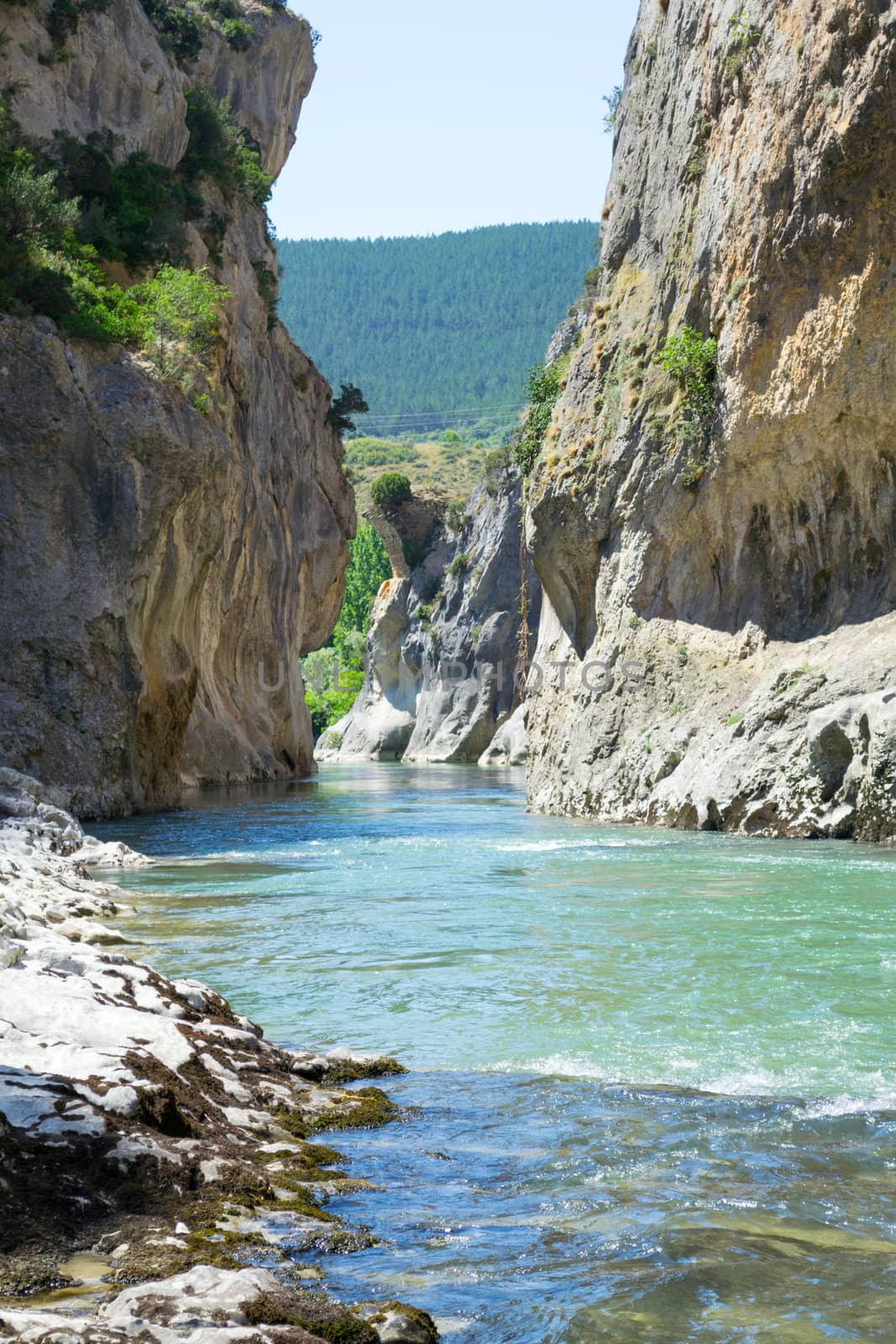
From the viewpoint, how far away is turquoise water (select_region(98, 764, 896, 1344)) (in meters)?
4.21

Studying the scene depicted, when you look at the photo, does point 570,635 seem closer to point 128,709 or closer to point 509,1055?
point 128,709

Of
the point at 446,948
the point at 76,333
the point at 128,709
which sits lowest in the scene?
the point at 446,948

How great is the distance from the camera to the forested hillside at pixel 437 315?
15050 centimetres

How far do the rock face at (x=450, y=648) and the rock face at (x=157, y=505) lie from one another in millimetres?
16176

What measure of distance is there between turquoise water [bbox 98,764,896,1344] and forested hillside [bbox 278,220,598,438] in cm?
13164

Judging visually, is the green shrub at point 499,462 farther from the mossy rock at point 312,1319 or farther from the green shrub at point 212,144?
the mossy rock at point 312,1319

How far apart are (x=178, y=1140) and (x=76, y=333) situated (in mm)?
23016

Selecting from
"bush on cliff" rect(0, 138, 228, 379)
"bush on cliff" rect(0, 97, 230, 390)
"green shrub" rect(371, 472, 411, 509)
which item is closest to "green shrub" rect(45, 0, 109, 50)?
"bush on cliff" rect(0, 97, 230, 390)

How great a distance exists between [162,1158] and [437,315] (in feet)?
521

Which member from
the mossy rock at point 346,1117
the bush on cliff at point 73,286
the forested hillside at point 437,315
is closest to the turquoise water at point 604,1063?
the mossy rock at point 346,1117

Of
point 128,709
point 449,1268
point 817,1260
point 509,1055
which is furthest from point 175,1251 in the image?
point 128,709

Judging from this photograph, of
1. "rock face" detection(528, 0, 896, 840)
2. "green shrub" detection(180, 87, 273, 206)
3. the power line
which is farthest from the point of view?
the power line

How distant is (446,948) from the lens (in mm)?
11078

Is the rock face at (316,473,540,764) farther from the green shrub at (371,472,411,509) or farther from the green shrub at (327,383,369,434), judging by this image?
the green shrub at (327,383,369,434)
